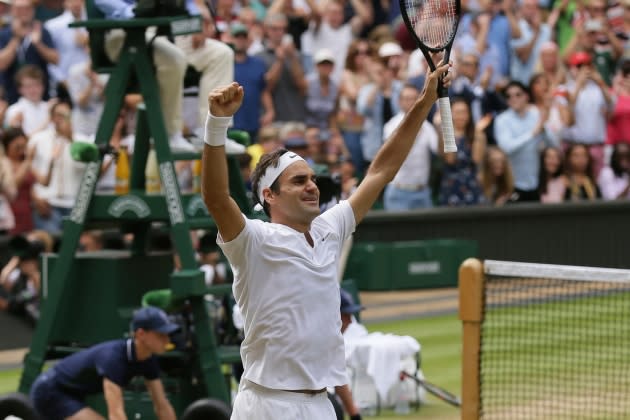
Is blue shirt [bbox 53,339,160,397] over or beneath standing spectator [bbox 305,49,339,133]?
beneath

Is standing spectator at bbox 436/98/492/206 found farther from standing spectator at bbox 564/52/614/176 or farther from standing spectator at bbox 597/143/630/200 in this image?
standing spectator at bbox 597/143/630/200

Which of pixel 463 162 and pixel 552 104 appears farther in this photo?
pixel 552 104

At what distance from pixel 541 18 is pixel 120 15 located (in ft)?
42.8

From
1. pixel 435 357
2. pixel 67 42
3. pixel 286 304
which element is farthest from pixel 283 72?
pixel 286 304

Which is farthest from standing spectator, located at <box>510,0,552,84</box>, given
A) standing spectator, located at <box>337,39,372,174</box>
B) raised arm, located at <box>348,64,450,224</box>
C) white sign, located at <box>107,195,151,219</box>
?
raised arm, located at <box>348,64,450,224</box>

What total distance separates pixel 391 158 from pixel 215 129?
1.30 meters

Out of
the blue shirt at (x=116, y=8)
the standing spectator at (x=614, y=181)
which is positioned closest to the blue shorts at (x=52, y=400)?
the blue shirt at (x=116, y=8)

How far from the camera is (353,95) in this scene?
1922 centimetres

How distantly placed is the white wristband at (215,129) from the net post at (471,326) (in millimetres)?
3899

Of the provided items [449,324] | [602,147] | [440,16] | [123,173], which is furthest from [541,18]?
[440,16]

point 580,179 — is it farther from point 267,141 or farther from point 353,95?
point 267,141

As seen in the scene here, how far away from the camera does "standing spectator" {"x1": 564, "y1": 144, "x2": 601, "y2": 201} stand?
19.8 m

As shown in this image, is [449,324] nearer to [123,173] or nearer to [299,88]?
[299,88]

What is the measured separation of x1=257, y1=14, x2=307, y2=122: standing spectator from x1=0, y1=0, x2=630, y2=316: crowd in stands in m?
0.02
